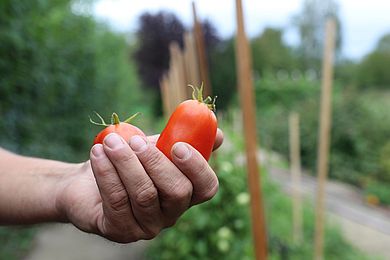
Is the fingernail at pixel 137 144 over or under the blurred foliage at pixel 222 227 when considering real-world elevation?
over

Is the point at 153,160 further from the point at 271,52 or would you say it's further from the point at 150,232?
the point at 271,52

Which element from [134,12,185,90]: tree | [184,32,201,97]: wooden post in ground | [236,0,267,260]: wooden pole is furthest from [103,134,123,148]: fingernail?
[134,12,185,90]: tree

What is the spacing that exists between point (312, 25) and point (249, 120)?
3567cm

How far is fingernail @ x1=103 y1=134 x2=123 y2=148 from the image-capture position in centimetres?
77

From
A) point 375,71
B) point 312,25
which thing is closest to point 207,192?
point 375,71

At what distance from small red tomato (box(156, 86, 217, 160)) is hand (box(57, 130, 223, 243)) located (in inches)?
1.3

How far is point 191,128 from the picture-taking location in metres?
0.84

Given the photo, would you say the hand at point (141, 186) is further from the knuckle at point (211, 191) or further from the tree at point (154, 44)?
the tree at point (154, 44)

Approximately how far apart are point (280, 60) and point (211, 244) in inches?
1121

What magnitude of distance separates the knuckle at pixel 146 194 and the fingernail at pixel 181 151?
0.25ft

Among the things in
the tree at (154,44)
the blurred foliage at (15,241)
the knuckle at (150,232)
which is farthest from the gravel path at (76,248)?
the tree at (154,44)

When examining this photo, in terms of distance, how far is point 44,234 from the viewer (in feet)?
17.0

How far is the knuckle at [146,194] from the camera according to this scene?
2.68ft

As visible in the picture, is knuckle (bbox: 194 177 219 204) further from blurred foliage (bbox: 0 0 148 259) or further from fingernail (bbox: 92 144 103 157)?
blurred foliage (bbox: 0 0 148 259)
